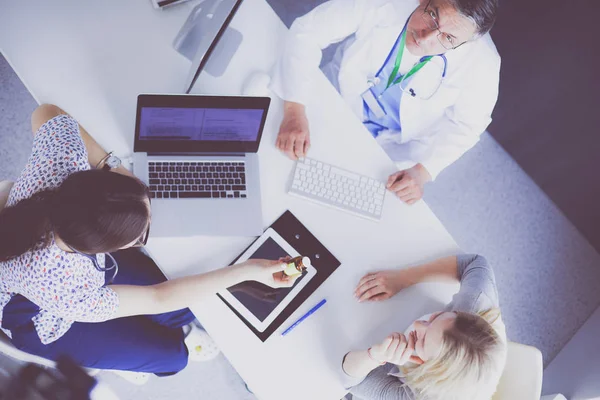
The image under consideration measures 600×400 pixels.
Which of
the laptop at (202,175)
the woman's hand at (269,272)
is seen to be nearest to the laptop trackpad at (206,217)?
the laptop at (202,175)

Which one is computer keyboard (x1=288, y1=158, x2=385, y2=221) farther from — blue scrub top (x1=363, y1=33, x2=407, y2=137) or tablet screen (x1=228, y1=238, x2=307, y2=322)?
blue scrub top (x1=363, y1=33, x2=407, y2=137)

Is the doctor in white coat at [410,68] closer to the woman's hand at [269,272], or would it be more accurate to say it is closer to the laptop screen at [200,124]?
the laptop screen at [200,124]

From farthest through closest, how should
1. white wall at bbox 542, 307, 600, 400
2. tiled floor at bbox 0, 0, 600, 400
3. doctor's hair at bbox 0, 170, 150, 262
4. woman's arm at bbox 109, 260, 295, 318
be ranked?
tiled floor at bbox 0, 0, 600, 400, white wall at bbox 542, 307, 600, 400, woman's arm at bbox 109, 260, 295, 318, doctor's hair at bbox 0, 170, 150, 262

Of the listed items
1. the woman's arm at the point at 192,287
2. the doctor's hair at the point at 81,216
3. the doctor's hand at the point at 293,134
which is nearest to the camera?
the doctor's hair at the point at 81,216

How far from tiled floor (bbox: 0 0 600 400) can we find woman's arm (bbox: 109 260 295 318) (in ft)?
4.24

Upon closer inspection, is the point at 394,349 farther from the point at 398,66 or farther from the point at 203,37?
the point at 203,37

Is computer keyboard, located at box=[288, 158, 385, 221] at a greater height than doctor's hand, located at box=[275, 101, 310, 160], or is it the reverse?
doctor's hand, located at box=[275, 101, 310, 160]

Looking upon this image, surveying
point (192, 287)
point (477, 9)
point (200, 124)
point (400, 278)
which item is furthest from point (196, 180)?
point (477, 9)

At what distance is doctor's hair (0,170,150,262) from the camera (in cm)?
110

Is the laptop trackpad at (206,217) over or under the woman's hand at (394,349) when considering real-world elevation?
over

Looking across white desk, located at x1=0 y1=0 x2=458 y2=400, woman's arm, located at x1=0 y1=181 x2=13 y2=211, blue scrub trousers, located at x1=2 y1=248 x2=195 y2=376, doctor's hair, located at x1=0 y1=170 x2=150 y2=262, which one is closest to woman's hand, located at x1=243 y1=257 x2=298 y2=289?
white desk, located at x1=0 y1=0 x2=458 y2=400

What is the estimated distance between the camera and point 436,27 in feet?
4.71

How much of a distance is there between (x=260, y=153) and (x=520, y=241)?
1.52 meters

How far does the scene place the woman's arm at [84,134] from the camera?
54.5 inches
